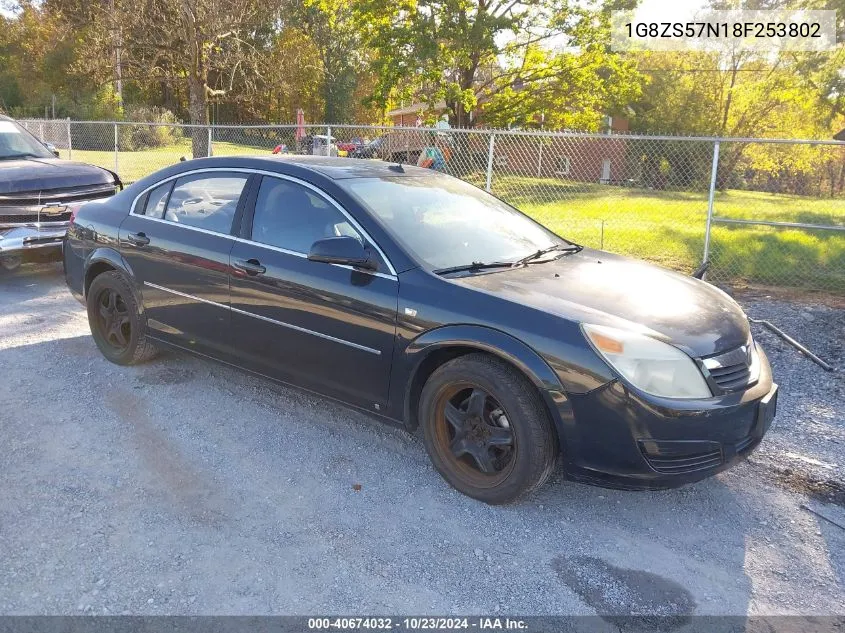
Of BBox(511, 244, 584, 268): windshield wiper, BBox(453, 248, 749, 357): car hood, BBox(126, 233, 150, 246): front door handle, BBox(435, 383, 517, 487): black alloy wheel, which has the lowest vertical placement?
BBox(435, 383, 517, 487): black alloy wheel

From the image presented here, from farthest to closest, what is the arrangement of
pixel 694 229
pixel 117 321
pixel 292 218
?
pixel 694 229
pixel 117 321
pixel 292 218

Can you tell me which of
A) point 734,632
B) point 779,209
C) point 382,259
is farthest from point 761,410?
point 779,209

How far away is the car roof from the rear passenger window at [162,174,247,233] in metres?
0.31

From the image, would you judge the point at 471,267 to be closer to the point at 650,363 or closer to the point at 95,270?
the point at 650,363

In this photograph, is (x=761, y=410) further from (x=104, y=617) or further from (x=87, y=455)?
(x=87, y=455)

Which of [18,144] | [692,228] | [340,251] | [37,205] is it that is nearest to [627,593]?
[340,251]

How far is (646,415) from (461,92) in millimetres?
18889

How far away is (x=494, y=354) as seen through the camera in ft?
11.1

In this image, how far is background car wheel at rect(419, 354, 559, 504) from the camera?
3297 mm

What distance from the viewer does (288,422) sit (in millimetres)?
4473

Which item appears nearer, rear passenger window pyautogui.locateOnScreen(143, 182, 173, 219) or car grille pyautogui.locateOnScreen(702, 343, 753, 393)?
car grille pyautogui.locateOnScreen(702, 343, 753, 393)

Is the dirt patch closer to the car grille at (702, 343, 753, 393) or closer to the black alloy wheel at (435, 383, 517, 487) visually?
the black alloy wheel at (435, 383, 517, 487)

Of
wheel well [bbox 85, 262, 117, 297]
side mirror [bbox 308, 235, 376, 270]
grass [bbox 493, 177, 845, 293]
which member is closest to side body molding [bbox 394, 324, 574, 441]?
side mirror [bbox 308, 235, 376, 270]

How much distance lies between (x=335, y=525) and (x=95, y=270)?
318 cm
